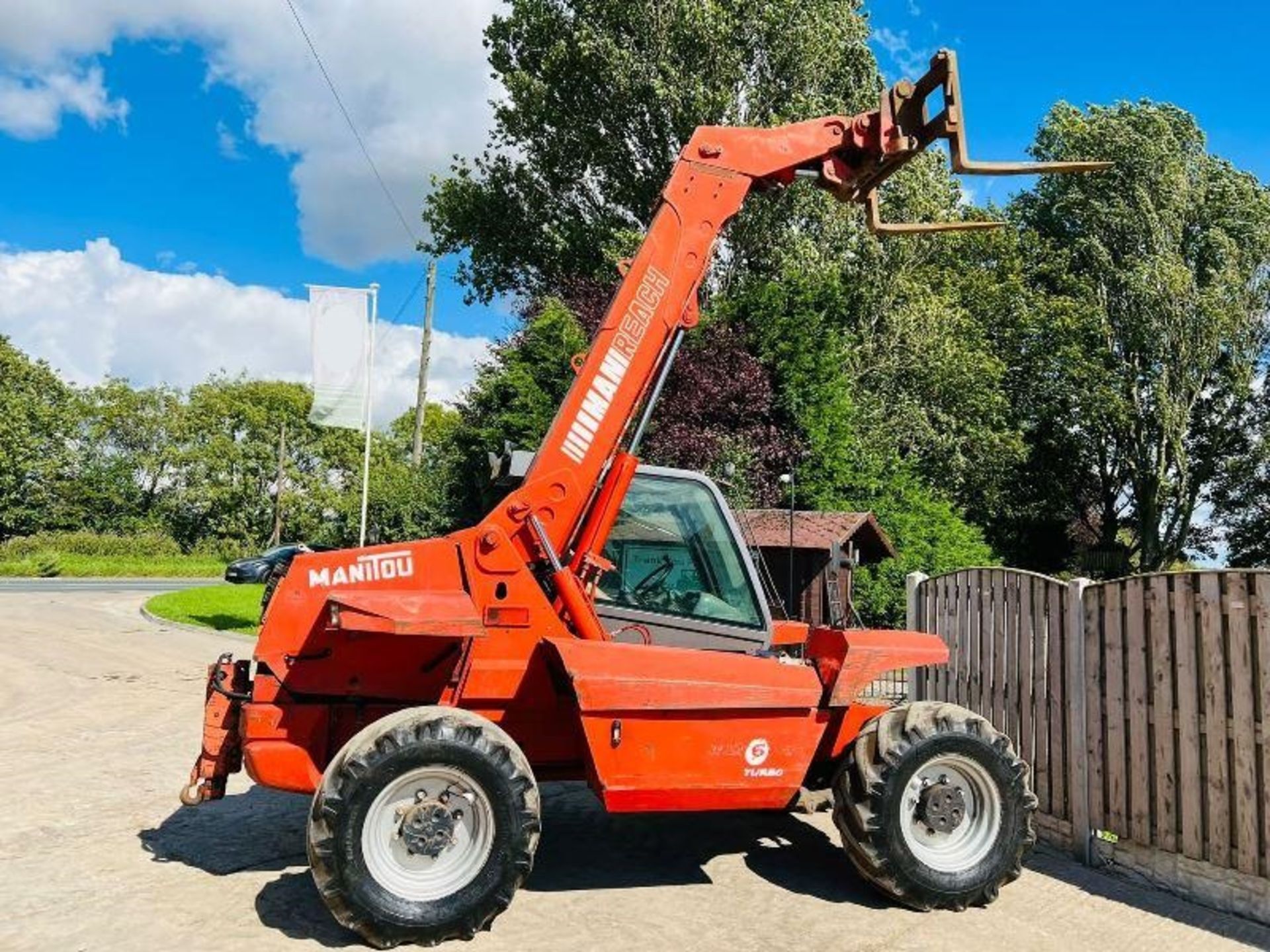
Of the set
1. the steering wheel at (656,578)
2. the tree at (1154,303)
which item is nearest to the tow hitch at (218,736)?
the steering wheel at (656,578)

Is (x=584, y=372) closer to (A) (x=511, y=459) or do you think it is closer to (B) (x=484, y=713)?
(A) (x=511, y=459)

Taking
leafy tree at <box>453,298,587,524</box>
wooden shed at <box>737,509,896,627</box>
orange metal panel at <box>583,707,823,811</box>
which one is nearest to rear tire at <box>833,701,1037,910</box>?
orange metal panel at <box>583,707,823,811</box>

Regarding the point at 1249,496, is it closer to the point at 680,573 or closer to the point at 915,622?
the point at 915,622

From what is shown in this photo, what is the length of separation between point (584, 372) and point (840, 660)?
2.18 m

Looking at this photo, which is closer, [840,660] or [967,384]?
[840,660]

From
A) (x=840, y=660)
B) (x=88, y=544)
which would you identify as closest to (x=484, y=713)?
(x=840, y=660)

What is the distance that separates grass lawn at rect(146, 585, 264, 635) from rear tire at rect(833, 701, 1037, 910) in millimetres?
14713

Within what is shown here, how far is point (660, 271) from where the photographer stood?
5.75 metres

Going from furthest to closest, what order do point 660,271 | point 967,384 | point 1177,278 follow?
1. point 1177,278
2. point 967,384
3. point 660,271

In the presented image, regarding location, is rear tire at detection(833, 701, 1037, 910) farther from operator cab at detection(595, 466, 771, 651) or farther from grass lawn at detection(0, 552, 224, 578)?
grass lawn at detection(0, 552, 224, 578)

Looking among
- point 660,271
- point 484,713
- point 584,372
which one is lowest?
point 484,713

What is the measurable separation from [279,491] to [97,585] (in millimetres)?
20663

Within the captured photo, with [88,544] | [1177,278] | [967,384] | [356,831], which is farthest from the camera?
[88,544]

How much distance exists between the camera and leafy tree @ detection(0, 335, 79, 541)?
50406 millimetres
